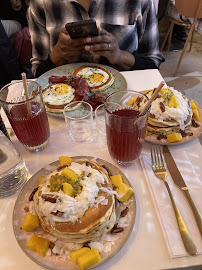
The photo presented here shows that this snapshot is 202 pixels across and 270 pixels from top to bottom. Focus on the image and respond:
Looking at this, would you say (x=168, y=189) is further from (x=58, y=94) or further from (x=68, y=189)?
(x=58, y=94)

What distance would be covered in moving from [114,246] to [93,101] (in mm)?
892

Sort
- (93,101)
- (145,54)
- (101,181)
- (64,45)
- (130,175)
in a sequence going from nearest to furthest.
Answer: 1. (101,181)
2. (130,175)
3. (93,101)
4. (64,45)
5. (145,54)

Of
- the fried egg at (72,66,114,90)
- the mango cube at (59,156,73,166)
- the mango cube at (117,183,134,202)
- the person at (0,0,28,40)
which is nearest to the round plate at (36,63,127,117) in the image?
the fried egg at (72,66,114,90)

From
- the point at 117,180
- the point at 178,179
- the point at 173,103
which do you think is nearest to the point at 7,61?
A: the point at 173,103

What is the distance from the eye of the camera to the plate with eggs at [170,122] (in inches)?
46.3

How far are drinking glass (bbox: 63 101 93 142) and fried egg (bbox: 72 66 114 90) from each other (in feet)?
0.86

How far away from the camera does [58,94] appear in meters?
1.52

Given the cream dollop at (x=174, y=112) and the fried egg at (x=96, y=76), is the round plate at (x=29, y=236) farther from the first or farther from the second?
the fried egg at (x=96, y=76)

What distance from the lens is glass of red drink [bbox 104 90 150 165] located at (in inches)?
39.6

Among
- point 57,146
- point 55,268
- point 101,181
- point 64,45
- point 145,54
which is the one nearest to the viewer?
point 55,268

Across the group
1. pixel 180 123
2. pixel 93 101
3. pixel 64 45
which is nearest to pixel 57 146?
pixel 93 101

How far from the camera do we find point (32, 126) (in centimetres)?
115

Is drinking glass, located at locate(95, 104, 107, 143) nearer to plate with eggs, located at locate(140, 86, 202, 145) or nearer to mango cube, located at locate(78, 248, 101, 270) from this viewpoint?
plate with eggs, located at locate(140, 86, 202, 145)

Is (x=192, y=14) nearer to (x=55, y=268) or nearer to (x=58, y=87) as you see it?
(x=58, y=87)
